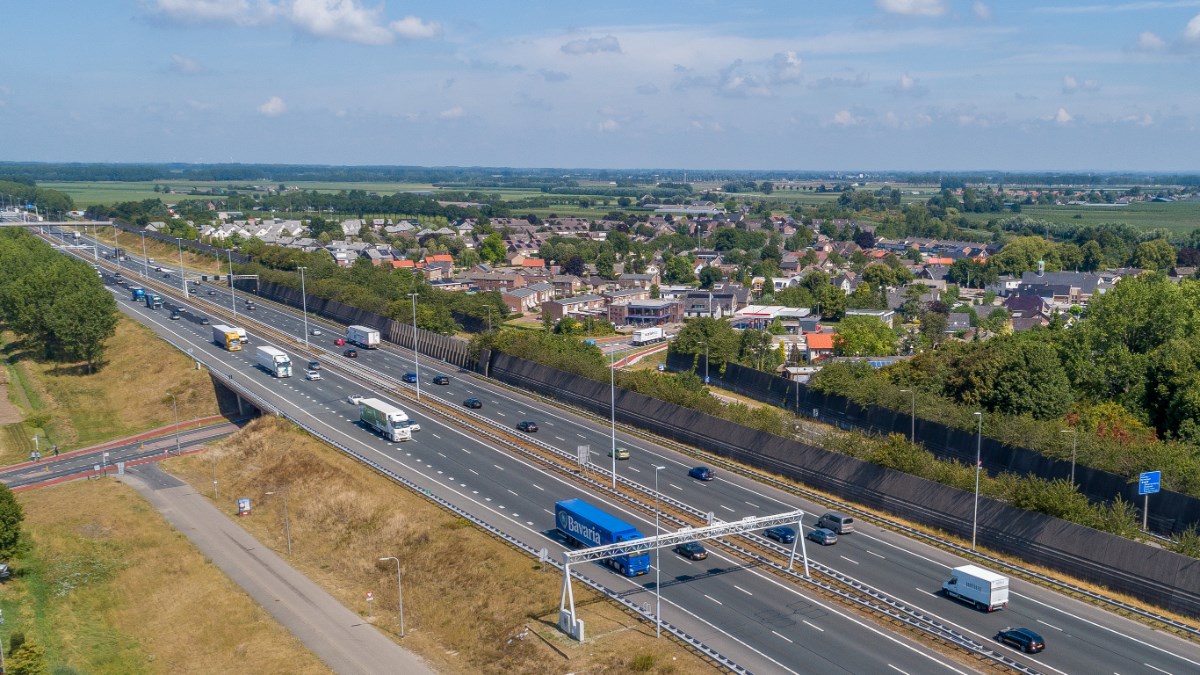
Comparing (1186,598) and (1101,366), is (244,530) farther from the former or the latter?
(1101,366)

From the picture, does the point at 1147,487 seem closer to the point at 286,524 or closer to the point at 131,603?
the point at 286,524

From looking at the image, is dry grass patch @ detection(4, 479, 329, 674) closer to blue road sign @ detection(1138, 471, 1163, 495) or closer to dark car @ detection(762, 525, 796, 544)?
dark car @ detection(762, 525, 796, 544)

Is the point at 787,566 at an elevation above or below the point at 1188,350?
below

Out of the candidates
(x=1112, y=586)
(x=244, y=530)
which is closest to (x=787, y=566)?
(x=1112, y=586)

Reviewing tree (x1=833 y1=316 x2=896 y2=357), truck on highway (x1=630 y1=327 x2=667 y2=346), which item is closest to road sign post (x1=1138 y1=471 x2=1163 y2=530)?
tree (x1=833 y1=316 x2=896 y2=357)

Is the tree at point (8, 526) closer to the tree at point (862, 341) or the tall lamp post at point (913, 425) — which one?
the tall lamp post at point (913, 425)

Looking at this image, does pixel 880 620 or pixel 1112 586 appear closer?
pixel 880 620
